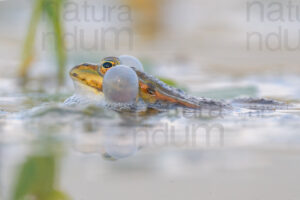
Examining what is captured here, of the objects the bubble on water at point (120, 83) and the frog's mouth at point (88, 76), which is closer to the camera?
the bubble on water at point (120, 83)

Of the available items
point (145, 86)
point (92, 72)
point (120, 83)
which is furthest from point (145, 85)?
point (92, 72)

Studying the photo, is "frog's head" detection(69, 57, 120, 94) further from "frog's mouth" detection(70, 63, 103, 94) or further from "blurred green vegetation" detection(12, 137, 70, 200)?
"blurred green vegetation" detection(12, 137, 70, 200)

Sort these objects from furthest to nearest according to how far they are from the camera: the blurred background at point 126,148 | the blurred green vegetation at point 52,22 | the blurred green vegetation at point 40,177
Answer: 1. the blurred green vegetation at point 52,22
2. the blurred background at point 126,148
3. the blurred green vegetation at point 40,177

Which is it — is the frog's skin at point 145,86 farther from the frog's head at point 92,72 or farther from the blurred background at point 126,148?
the blurred background at point 126,148

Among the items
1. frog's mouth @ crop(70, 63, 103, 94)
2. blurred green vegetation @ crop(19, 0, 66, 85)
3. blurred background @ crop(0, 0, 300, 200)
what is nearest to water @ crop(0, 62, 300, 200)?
blurred background @ crop(0, 0, 300, 200)

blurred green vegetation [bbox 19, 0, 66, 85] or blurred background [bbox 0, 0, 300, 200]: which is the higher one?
blurred green vegetation [bbox 19, 0, 66, 85]

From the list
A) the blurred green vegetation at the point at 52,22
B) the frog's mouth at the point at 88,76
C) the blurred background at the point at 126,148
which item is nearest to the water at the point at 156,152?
the blurred background at the point at 126,148
